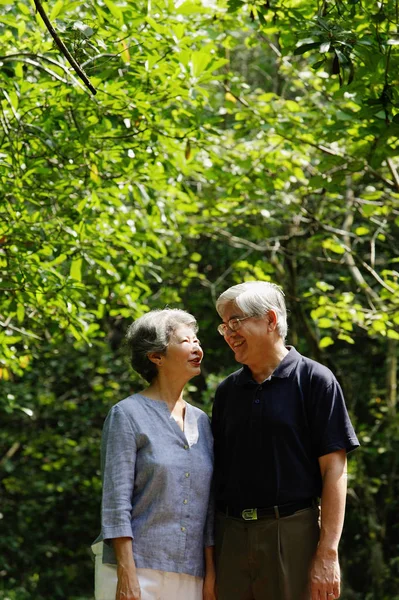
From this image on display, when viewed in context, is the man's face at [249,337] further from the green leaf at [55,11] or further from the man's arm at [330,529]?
the green leaf at [55,11]

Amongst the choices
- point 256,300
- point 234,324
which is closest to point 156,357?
point 234,324

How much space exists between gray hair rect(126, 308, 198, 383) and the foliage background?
994 millimetres

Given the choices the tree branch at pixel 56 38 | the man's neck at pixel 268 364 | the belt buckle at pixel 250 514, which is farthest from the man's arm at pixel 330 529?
the tree branch at pixel 56 38

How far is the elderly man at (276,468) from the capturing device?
2652mm

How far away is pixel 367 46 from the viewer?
10.2 ft

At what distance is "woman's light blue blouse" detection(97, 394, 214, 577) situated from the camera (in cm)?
273

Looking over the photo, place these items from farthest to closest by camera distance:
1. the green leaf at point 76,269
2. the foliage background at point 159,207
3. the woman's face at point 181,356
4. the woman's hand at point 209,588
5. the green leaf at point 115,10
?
1. the green leaf at point 76,269
2. the foliage background at point 159,207
3. the green leaf at point 115,10
4. the woman's face at point 181,356
5. the woman's hand at point 209,588

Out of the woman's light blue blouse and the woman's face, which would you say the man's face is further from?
the woman's light blue blouse

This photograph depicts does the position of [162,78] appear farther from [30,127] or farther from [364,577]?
[364,577]

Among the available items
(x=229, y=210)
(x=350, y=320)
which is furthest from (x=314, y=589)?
(x=229, y=210)

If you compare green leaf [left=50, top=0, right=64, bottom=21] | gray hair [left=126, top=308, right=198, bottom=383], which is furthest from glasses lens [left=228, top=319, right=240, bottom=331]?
green leaf [left=50, top=0, right=64, bottom=21]

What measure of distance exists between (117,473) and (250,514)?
45 centimetres

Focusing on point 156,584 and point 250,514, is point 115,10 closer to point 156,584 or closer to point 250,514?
point 250,514

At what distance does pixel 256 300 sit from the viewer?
2846 mm
